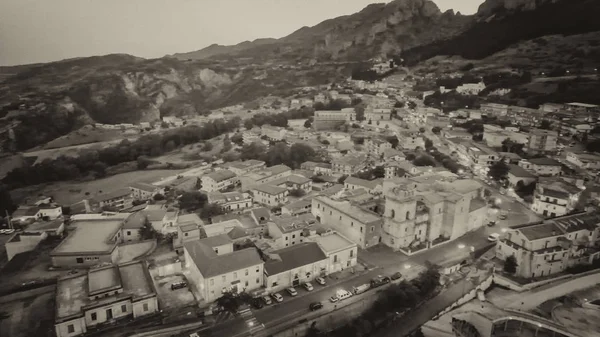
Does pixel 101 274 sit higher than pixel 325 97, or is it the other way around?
pixel 325 97

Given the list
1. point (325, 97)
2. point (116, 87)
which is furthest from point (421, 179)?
point (116, 87)

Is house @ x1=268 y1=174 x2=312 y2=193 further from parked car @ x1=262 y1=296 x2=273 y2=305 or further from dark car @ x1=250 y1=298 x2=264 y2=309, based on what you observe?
dark car @ x1=250 y1=298 x2=264 y2=309

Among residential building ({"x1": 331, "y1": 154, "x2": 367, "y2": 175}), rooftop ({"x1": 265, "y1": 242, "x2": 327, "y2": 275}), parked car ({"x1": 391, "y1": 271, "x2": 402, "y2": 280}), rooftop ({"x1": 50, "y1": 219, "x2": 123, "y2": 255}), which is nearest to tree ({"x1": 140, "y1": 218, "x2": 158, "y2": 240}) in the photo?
rooftop ({"x1": 50, "y1": 219, "x2": 123, "y2": 255})

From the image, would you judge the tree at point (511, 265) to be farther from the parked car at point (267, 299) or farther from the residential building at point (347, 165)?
the residential building at point (347, 165)

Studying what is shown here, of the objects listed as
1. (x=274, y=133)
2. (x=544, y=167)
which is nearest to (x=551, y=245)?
(x=544, y=167)

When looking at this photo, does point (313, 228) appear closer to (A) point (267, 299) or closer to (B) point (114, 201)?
(A) point (267, 299)

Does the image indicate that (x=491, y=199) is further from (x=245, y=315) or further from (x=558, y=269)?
(x=245, y=315)
